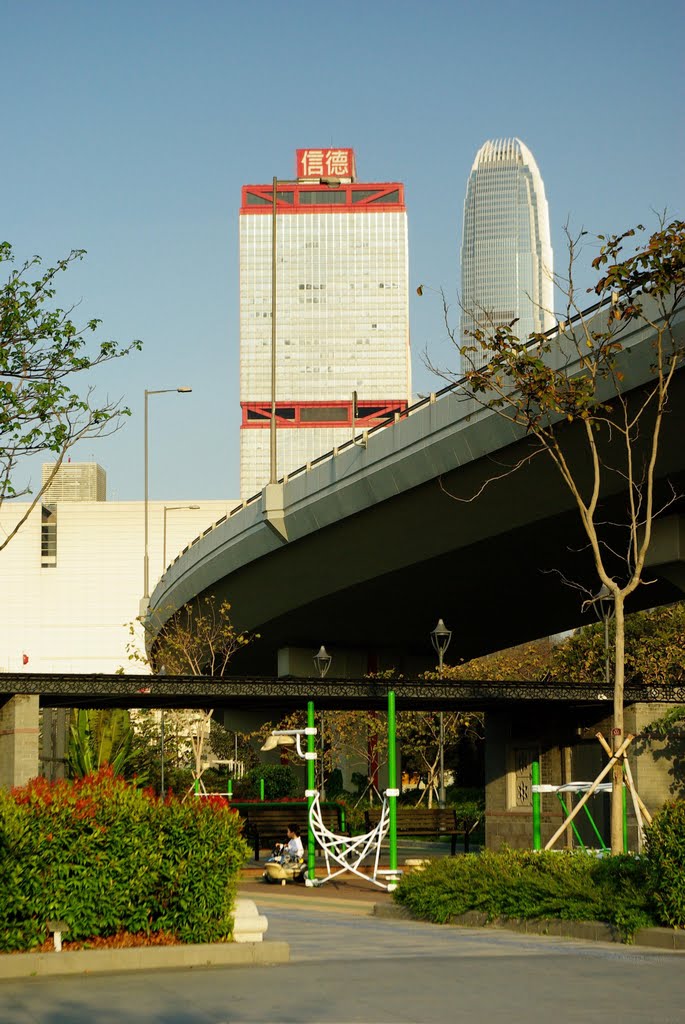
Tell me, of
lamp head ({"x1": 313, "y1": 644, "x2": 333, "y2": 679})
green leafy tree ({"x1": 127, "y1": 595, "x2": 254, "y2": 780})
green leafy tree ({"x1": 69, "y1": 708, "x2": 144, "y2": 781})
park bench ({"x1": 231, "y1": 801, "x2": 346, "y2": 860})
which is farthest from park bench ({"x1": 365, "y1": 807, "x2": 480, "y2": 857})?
green leafy tree ({"x1": 127, "y1": 595, "x2": 254, "y2": 780})

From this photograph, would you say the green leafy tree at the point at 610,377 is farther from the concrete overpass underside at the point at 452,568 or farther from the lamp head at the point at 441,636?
the lamp head at the point at 441,636

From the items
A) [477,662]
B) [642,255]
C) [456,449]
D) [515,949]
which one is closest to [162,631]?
[477,662]

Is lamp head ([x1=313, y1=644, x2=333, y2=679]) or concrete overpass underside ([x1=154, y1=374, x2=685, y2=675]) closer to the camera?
concrete overpass underside ([x1=154, y1=374, x2=685, y2=675])

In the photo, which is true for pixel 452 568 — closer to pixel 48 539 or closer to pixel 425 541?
pixel 425 541

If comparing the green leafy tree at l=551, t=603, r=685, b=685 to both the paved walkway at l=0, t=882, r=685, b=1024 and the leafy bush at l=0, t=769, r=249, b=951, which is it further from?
the leafy bush at l=0, t=769, r=249, b=951

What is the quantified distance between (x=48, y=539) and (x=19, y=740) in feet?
410

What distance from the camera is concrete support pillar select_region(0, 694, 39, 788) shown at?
90.9ft

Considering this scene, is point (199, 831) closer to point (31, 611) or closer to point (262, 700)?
point (262, 700)

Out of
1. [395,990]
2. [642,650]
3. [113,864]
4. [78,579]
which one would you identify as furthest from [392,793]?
[78,579]

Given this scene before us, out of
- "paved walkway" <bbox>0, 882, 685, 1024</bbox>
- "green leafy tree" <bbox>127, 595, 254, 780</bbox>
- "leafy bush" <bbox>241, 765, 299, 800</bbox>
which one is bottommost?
"leafy bush" <bbox>241, 765, 299, 800</bbox>

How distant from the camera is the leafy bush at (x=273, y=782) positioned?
221 ft

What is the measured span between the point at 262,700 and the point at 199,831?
1620cm

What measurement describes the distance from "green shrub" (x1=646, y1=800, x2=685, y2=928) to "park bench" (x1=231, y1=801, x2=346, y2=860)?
19502mm

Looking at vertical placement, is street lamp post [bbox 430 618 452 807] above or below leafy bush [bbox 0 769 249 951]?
above
